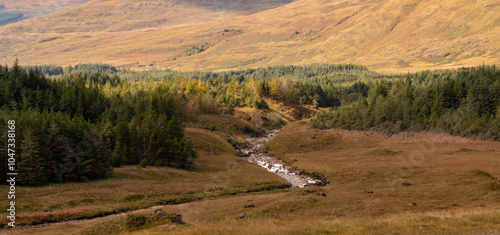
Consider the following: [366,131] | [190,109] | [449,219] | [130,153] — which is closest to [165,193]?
[130,153]

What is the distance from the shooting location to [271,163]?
4299 inches

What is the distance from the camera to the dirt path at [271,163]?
280 ft

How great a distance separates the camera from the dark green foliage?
118562 millimetres

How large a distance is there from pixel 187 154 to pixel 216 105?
9877 centimetres

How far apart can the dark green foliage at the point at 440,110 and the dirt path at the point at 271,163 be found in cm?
3152

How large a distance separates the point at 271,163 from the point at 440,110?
68.0 meters

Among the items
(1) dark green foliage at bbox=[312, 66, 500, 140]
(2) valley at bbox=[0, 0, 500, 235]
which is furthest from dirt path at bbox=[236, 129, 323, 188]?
(1) dark green foliage at bbox=[312, 66, 500, 140]

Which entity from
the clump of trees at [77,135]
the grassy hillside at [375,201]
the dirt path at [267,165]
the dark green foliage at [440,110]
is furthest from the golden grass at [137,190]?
the dark green foliage at [440,110]

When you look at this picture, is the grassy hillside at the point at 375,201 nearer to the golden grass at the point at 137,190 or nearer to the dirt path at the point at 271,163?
the dirt path at the point at 271,163

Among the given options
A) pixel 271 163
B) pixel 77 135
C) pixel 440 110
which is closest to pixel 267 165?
pixel 271 163

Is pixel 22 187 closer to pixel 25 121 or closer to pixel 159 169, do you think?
pixel 25 121

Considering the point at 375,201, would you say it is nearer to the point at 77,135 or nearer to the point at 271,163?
the point at 77,135

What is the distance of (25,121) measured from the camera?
65.7 m

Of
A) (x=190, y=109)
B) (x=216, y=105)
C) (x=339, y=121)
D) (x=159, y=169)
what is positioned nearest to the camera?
(x=159, y=169)
